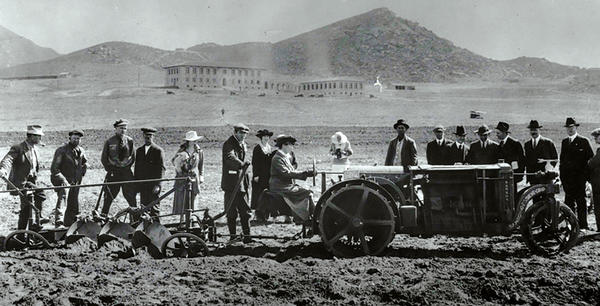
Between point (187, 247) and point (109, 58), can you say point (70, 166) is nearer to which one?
point (187, 247)

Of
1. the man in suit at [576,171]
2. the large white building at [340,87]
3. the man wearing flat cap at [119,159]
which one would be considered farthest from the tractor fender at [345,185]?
the large white building at [340,87]

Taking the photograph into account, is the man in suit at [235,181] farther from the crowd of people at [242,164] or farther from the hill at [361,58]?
the hill at [361,58]

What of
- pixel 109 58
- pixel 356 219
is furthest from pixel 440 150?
pixel 109 58

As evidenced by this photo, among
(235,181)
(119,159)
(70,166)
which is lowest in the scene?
(235,181)

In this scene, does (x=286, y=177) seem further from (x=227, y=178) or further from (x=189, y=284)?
(x=189, y=284)

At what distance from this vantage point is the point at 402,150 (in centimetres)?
1035

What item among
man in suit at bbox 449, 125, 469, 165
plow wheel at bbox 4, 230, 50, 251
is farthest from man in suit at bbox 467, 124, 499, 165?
plow wheel at bbox 4, 230, 50, 251

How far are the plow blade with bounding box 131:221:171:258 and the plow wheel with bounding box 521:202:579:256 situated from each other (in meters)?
4.67

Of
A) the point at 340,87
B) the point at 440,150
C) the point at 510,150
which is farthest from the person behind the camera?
the point at 340,87

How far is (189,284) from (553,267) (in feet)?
13.7

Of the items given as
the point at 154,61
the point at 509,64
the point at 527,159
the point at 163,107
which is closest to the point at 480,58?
the point at 509,64

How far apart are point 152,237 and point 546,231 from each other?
528 centimetres

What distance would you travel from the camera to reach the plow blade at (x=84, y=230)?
805 cm

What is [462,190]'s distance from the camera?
296 inches
